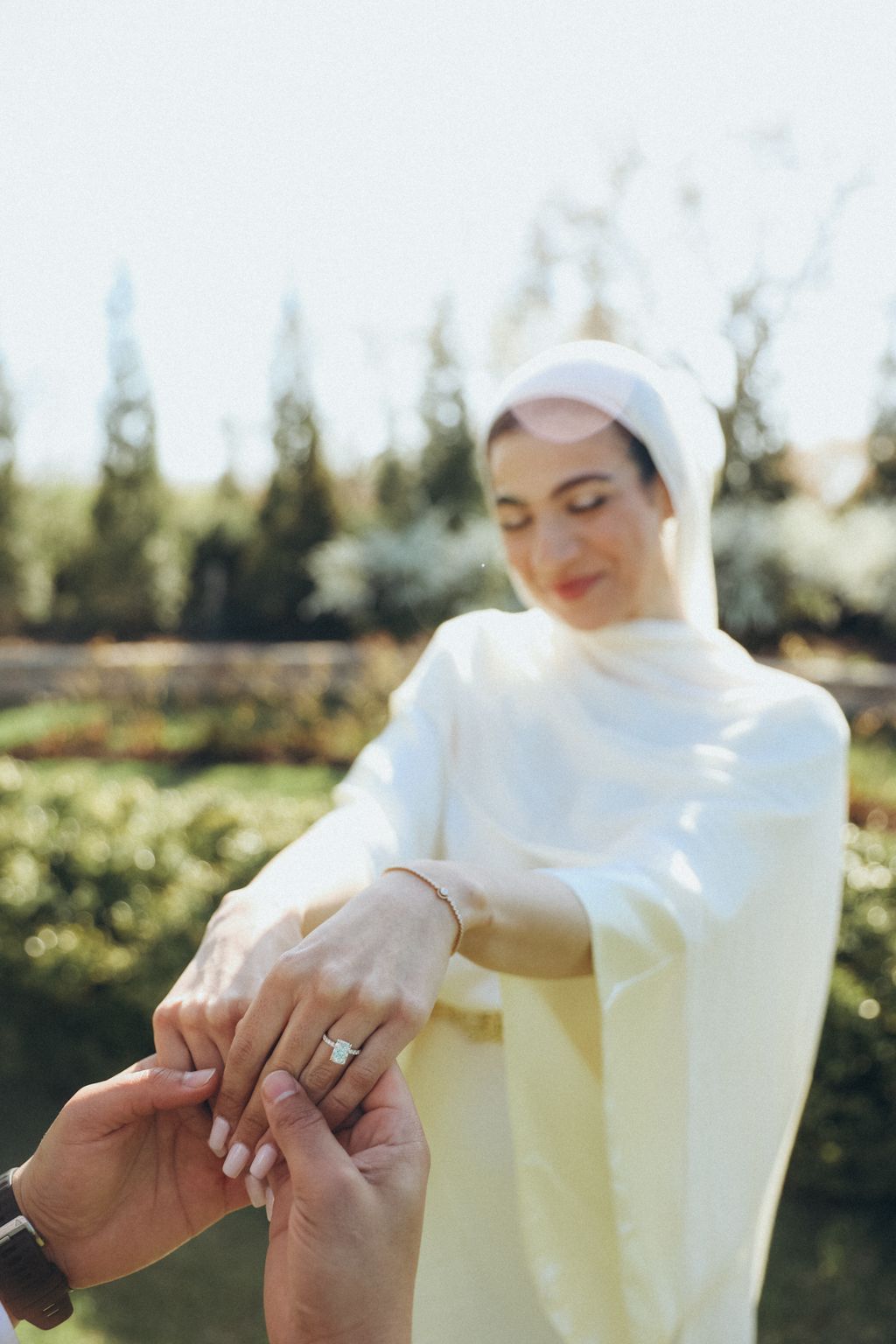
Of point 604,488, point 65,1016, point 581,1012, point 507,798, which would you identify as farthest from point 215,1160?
point 65,1016

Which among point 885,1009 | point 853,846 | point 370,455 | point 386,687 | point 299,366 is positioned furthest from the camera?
point 370,455

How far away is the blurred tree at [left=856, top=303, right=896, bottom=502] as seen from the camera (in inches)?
531

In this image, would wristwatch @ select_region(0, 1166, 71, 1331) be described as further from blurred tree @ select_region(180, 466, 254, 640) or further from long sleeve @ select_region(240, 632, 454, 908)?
blurred tree @ select_region(180, 466, 254, 640)

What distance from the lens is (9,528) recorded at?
1416 cm

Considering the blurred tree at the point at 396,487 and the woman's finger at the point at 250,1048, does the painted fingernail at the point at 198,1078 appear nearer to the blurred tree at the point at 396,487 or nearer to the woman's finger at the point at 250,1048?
the woman's finger at the point at 250,1048

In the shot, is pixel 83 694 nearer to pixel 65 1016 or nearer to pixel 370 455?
pixel 370 455

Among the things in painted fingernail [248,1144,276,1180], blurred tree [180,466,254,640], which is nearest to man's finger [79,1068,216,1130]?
painted fingernail [248,1144,276,1180]

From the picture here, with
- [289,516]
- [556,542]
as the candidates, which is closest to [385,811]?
[556,542]

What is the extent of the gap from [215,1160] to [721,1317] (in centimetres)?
88

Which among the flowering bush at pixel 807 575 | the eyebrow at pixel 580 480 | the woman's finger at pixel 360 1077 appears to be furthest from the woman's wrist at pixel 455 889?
the flowering bush at pixel 807 575

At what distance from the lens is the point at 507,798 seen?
70.4 inches

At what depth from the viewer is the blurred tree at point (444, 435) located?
551 inches

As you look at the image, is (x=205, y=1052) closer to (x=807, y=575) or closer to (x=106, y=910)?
(x=106, y=910)

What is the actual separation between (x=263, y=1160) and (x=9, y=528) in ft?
47.0
